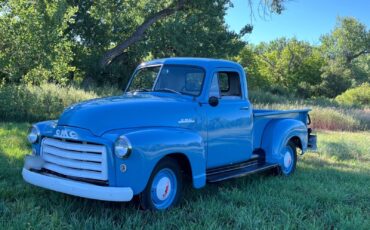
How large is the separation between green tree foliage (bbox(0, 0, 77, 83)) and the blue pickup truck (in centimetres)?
782

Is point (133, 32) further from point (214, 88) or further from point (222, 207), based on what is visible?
point (222, 207)

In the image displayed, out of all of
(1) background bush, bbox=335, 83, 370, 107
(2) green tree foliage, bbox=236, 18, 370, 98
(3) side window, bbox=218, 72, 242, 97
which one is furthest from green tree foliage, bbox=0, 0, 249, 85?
(2) green tree foliage, bbox=236, 18, 370, 98

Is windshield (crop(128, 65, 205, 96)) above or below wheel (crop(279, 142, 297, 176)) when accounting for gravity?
above

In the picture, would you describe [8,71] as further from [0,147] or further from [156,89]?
[156,89]

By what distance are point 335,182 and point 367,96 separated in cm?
3581

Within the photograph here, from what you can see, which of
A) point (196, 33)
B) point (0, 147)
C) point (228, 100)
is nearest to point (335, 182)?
point (228, 100)

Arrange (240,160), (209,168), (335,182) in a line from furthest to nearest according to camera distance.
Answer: (335,182) → (240,160) → (209,168)

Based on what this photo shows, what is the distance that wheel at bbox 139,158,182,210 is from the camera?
15.9 feet

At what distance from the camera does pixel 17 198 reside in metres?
5.20

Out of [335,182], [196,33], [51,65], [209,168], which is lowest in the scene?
[335,182]

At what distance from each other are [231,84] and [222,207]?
2.23 meters

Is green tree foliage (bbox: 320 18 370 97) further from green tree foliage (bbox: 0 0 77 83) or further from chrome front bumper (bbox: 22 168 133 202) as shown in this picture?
chrome front bumper (bbox: 22 168 133 202)

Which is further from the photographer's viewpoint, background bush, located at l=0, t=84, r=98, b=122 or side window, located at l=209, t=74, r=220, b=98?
background bush, located at l=0, t=84, r=98, b=122

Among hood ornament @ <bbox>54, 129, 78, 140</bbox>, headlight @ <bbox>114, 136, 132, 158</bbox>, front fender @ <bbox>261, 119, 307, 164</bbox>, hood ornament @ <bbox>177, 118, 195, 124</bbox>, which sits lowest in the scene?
front fender @ <bbox>261, 119, 307, 164</bbox>
